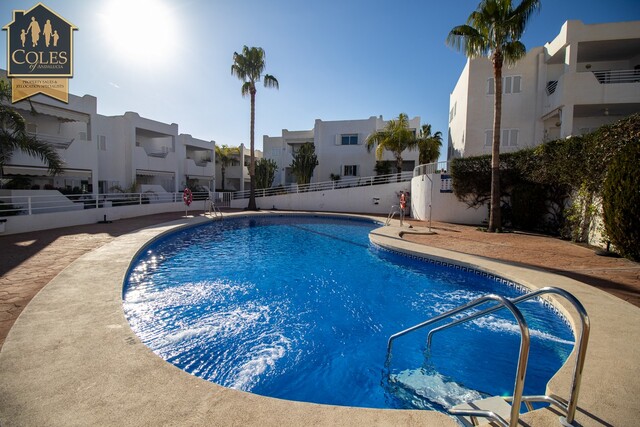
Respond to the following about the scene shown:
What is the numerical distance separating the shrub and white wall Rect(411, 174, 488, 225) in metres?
8.61

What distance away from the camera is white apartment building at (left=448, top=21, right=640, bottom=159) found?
1562 centimetres

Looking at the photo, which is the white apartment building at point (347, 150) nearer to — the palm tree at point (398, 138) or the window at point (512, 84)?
the palm tree at point (398, 138)

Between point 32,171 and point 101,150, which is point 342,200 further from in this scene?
point 32,171

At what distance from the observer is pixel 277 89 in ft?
80.4

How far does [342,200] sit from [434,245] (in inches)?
546

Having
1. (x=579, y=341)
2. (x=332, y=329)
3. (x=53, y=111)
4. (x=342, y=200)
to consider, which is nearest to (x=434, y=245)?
(x=332, y=329)

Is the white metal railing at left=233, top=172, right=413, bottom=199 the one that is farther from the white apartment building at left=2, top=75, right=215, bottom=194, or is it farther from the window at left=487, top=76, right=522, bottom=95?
the window at left=487, top=76, right=522, bottom=95

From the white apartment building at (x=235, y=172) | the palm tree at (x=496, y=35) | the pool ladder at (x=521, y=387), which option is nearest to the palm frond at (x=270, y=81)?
the palm tree at (x=496, y=35)

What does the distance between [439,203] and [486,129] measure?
254 inches

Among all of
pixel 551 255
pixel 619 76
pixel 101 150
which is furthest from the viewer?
pixel 101 150

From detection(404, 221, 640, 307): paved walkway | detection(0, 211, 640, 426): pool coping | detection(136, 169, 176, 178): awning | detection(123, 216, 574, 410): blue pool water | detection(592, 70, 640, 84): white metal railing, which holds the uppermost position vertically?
detection(592, 70, 640, 84): white metal railing

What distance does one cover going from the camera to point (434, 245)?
35.5ft

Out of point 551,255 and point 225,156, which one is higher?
point 225,156

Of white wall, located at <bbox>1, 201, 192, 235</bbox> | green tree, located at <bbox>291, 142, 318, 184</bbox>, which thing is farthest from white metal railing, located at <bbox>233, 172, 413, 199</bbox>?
white wall, located at <bbox>1, 201, 192, 235</bbox>
